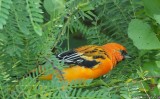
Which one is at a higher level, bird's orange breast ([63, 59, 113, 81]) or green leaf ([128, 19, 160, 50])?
green leaf ([128, 19, 160, 50])

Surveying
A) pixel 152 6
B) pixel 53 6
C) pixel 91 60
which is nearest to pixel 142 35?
pixel 152 6

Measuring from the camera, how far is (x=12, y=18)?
155cm

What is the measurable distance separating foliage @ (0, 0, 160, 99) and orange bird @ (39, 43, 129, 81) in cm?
7

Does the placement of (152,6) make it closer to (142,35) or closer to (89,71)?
(142,35)

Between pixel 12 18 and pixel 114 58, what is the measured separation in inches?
31.6

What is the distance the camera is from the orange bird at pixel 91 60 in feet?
6.37

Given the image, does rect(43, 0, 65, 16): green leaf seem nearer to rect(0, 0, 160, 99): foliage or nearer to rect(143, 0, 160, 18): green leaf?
rect(0, 0, 160, 99): foliage

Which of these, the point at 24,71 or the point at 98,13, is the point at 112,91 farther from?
the point at 98,13

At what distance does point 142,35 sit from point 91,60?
0.25m

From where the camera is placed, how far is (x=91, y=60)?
206cm

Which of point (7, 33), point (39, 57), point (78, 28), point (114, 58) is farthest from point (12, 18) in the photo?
point (114, 58)

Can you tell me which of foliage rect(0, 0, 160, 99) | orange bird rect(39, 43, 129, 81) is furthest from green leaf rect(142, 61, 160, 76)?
orange bird rect(39, 43, 129, 81)

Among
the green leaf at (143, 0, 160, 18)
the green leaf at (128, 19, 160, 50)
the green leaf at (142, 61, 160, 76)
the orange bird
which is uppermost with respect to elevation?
the green leaf at (143, 0, 160, 18)

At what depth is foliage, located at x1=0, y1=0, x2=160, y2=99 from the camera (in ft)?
4.91
